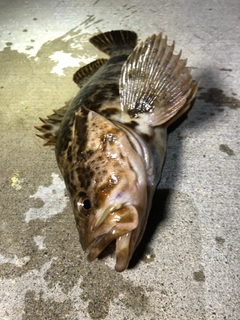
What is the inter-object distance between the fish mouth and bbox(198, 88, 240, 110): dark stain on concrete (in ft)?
5.49

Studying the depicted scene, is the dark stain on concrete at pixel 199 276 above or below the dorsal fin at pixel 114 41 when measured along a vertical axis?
below

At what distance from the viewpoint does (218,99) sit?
9.58 ft

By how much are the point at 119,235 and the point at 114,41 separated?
8.30ft

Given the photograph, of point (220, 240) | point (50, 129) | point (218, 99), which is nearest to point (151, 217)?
point (220, 240)

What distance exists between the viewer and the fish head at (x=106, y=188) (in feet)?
5.18

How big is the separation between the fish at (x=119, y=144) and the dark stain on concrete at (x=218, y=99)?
0.43 m

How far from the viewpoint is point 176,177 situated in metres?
2.40

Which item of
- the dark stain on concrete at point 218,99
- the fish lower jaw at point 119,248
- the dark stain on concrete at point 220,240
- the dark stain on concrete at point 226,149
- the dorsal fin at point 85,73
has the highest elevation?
the dorsal fin at point 85,73

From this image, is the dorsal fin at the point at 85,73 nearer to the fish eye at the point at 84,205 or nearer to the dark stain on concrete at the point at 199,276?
the fish eye at the point at 84,205

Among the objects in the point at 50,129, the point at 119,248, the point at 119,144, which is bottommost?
Answer: the point at 119,248

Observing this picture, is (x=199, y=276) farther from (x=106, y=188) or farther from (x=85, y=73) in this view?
(x=85, y=73)

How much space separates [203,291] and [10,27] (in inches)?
160

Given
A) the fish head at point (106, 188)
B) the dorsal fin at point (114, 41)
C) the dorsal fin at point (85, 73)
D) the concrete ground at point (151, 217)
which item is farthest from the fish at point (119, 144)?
the dorsal fin at point (114, 41)

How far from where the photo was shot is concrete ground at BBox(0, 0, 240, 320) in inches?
72.6
